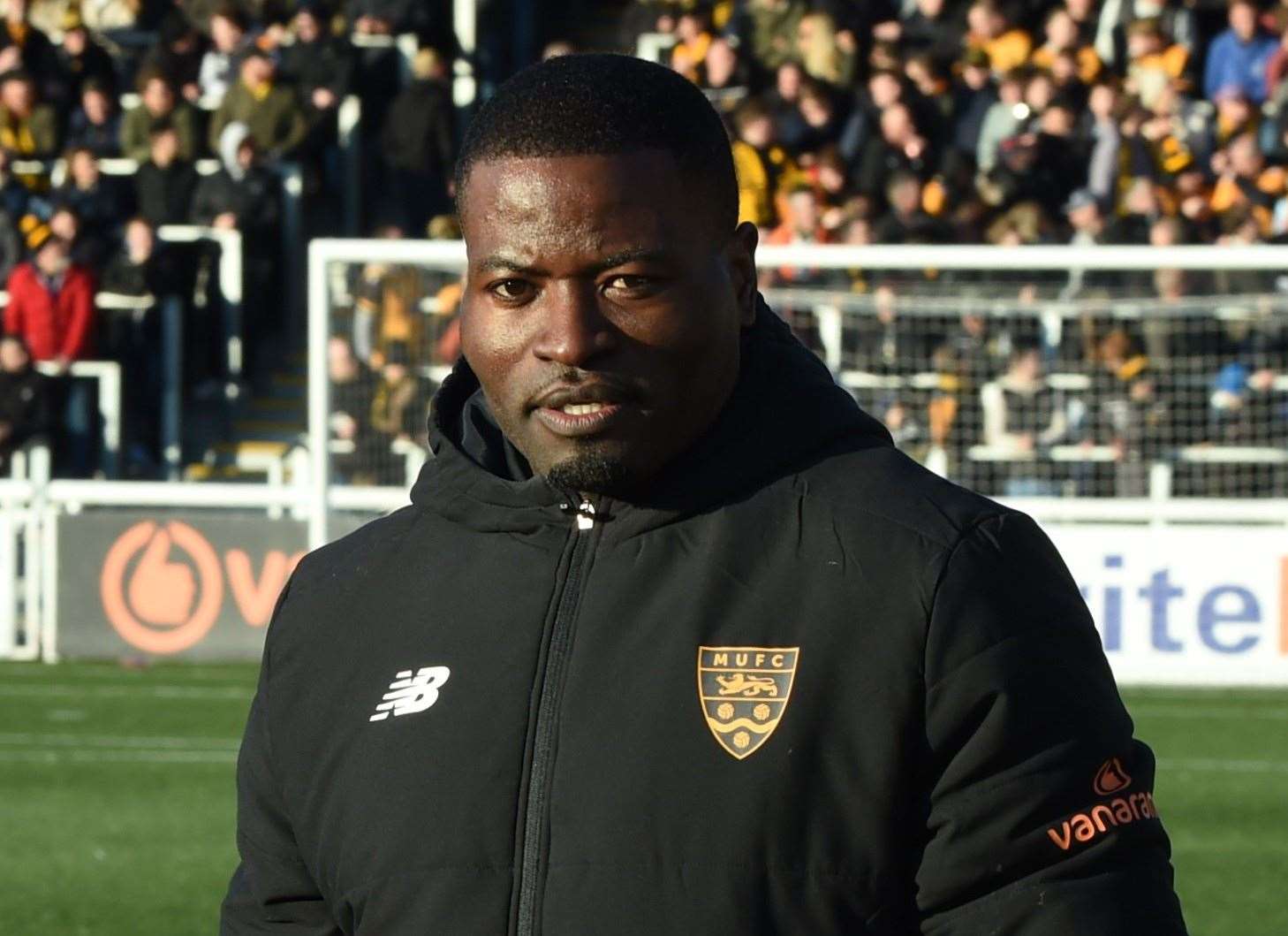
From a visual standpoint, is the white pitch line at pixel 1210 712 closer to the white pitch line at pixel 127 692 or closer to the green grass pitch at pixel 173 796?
the green grass pitch at pixel 173 796

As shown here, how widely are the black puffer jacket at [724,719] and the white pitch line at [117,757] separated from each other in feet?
25.6

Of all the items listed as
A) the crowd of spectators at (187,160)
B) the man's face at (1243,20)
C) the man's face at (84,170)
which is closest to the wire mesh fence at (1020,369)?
the man's face at (1243,20)

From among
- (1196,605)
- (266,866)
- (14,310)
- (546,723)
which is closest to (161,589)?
(14,310)

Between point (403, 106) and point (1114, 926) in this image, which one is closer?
point (1114, 926)

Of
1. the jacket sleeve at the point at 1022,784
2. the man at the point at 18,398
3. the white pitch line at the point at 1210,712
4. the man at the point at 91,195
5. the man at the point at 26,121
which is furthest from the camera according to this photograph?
the man at the point at 26,121

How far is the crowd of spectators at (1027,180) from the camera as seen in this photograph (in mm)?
13102

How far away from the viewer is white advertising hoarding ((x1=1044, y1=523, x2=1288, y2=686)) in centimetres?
1199

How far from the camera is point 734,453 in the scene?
2129 mm

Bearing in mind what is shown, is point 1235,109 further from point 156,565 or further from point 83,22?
point 83,22

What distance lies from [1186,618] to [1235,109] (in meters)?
4.01

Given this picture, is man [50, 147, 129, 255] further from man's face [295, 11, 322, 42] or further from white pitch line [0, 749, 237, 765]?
white pitch line [0, 749, 237, 765]

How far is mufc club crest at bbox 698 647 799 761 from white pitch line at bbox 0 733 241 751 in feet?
27.4

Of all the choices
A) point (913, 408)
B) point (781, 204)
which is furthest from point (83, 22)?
point (913, 408)

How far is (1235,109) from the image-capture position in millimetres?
14680
